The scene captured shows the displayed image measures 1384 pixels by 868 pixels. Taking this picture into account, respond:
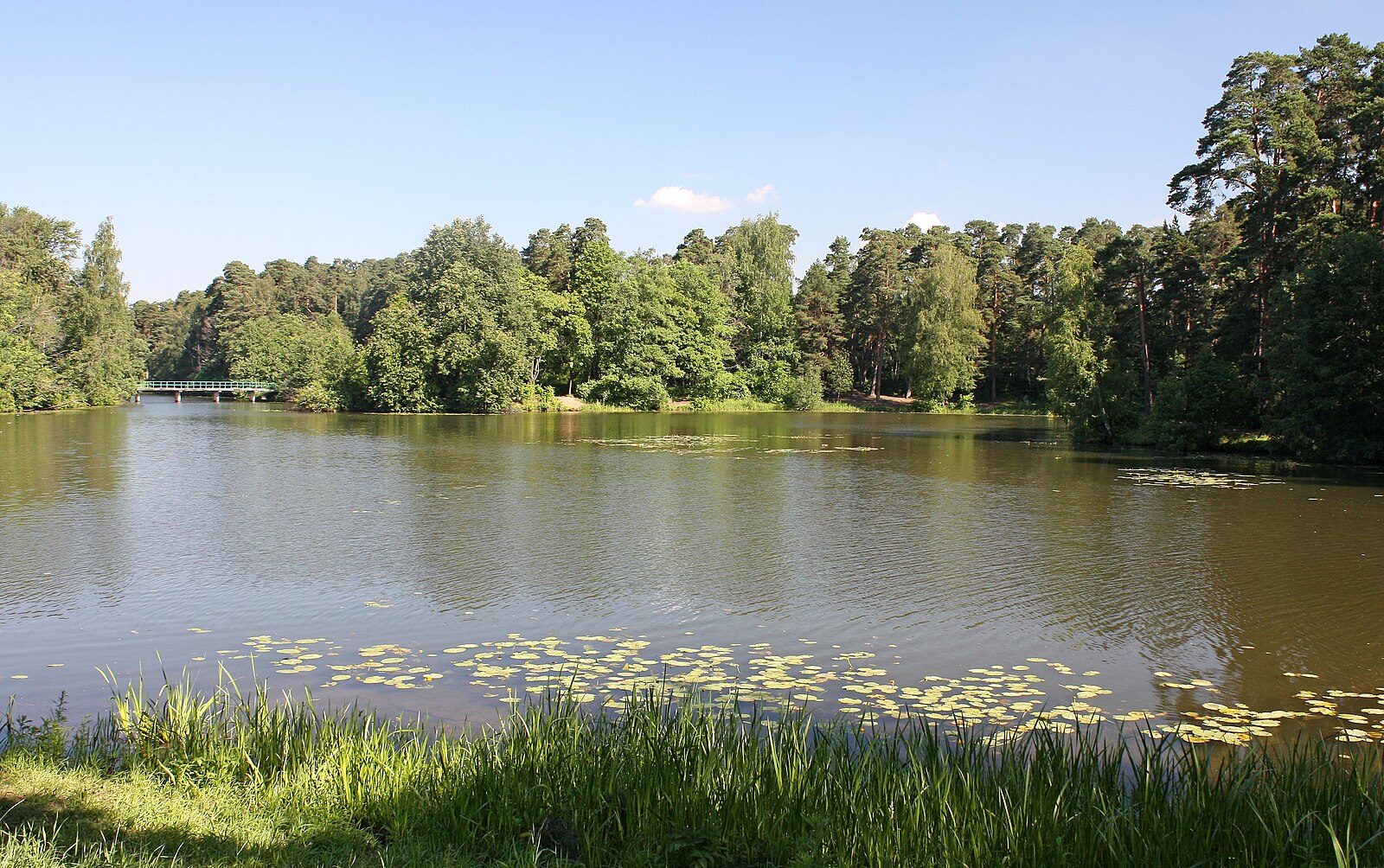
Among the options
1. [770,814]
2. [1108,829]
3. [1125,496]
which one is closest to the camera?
[1108,829]

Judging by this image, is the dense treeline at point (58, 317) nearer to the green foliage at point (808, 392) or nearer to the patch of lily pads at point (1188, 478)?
the green foliage at point (808, 392)

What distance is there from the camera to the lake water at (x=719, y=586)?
860 cm

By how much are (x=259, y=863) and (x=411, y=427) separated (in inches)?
1802

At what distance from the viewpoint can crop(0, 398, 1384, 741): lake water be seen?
8602mm

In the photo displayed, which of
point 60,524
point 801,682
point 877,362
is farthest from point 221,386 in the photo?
point 801,682

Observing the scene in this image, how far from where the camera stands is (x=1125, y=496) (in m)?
22.3

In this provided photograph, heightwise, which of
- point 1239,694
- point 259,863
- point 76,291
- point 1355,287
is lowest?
point 1239,694

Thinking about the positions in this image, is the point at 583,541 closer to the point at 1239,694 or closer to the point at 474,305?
the point at 1239,694

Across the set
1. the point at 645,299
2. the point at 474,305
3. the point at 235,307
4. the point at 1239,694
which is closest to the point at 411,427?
the point at 474,305

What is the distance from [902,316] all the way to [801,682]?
74091 millimetres

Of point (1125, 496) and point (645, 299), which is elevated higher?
point (645, 299)

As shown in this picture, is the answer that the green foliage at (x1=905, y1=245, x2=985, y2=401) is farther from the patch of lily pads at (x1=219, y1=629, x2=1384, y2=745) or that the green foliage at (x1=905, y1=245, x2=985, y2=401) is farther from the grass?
the grass

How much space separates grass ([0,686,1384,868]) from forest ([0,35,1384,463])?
2756 centimetres

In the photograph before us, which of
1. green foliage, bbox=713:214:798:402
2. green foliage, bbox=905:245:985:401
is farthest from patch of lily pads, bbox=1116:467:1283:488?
green foliage, bbox=713:214:798:402
